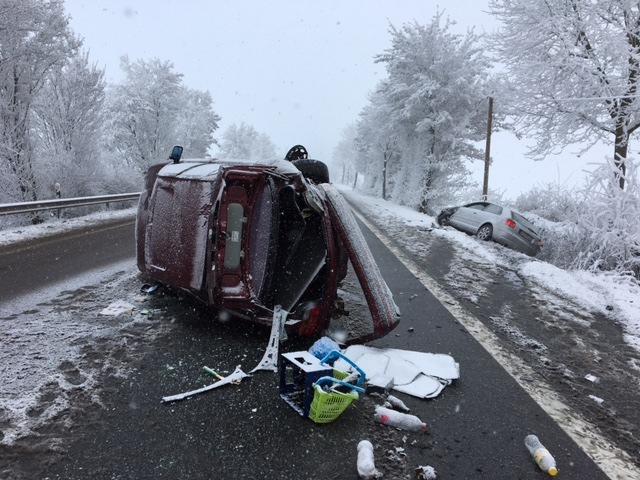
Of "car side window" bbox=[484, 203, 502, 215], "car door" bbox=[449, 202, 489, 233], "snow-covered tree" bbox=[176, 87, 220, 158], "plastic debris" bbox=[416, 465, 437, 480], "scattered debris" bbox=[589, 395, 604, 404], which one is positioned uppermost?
"snow-covered tree" bbox=[176, 87, 220, 158]

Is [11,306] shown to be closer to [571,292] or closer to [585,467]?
[585,467]

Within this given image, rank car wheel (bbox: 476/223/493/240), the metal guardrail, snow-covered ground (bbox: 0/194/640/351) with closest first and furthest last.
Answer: snow-covered ground (bbox: 0/194/640/351), the metal guardrail, car wheel (bbox: 476/223/493/240)

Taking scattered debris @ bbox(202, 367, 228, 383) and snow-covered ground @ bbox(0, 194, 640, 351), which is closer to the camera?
scattered debris @ bbox(202, 367, 228, 383)

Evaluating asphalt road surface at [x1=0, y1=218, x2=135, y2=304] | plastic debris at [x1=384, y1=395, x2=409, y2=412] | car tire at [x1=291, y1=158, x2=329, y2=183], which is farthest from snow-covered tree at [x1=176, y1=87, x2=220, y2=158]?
plastic debris at [x1=384, y1=395, x2=409, y2=412]

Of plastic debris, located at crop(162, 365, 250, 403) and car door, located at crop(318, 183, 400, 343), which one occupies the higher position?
car door, located at crop(318, 183, 400, 343)

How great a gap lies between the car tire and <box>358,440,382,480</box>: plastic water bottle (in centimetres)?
420

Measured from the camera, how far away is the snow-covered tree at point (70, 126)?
54.6 feet

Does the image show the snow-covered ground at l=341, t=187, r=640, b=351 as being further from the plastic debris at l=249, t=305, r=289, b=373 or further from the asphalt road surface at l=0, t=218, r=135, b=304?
the asphalt road surface at l=0, t=218, r=135, b=304

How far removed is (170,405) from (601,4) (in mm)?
15130

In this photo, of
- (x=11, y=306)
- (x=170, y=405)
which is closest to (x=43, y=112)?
(x=11, y=306)

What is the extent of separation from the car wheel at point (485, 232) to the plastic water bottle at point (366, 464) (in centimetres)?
1116

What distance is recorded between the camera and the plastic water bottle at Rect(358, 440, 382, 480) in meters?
2.23

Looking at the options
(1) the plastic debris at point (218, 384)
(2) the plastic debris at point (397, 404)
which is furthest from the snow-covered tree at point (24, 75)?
(2) the plastic debris at point (397, 404)

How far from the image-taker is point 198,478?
7.10ft
